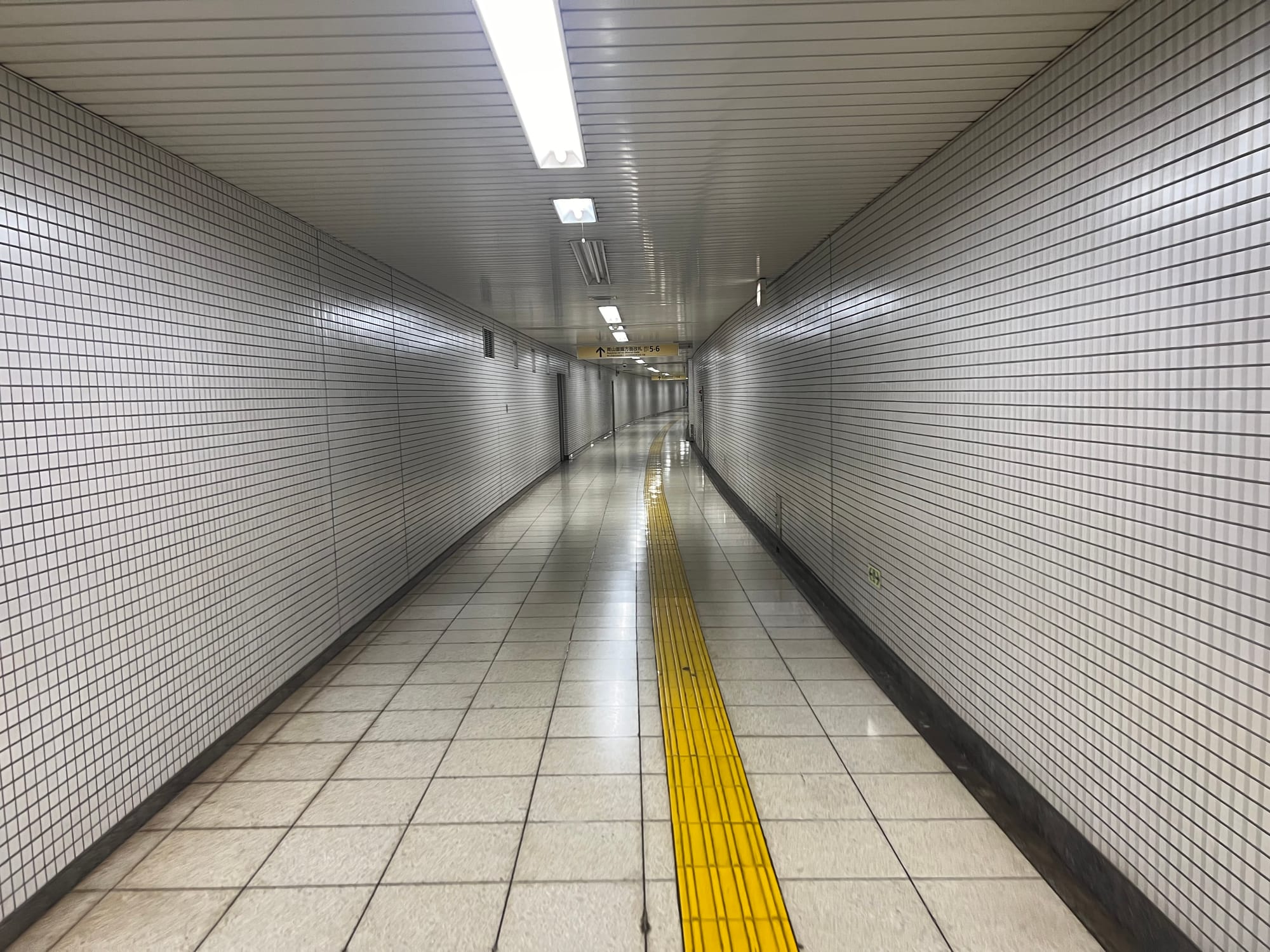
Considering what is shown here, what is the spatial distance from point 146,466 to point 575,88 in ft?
7.47

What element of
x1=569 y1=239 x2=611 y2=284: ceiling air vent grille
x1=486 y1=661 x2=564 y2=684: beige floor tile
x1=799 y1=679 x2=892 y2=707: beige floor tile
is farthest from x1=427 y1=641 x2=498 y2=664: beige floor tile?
x1=569 y1=239 x2=611 y2=284: ceiling air vent grille

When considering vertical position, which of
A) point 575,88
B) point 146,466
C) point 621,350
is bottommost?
point 146,466

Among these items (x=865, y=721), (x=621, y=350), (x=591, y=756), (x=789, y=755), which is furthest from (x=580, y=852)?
(x=621, y=350)

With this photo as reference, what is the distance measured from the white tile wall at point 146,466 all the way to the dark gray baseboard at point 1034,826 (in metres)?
3.32

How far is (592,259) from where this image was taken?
5.48 meters

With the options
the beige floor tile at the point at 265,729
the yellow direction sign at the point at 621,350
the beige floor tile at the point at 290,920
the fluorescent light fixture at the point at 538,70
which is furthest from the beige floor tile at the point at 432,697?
the yellow direction sign at the point at 621,350

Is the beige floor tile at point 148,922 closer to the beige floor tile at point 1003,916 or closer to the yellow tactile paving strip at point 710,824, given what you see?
the yellow tactile paving strip at point 710,824

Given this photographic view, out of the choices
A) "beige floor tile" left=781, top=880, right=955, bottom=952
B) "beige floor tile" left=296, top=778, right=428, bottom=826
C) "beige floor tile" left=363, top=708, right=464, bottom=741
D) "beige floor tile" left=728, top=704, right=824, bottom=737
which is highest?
"beige floor tile" left=363, top=708, right=464, bottom=741

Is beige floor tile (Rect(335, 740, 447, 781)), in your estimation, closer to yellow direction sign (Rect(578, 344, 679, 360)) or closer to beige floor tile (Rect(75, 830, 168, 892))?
beige floor tile (Rect(75, 830, 168, 892))

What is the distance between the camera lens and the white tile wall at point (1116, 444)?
1648 millimetres

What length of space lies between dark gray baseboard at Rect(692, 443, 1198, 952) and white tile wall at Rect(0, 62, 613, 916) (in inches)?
131

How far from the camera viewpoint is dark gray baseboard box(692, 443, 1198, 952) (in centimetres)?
195

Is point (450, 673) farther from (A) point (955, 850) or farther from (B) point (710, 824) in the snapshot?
(A) point (955, 850)

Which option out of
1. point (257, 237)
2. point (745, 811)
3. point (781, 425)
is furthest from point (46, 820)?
point (781, 425)
